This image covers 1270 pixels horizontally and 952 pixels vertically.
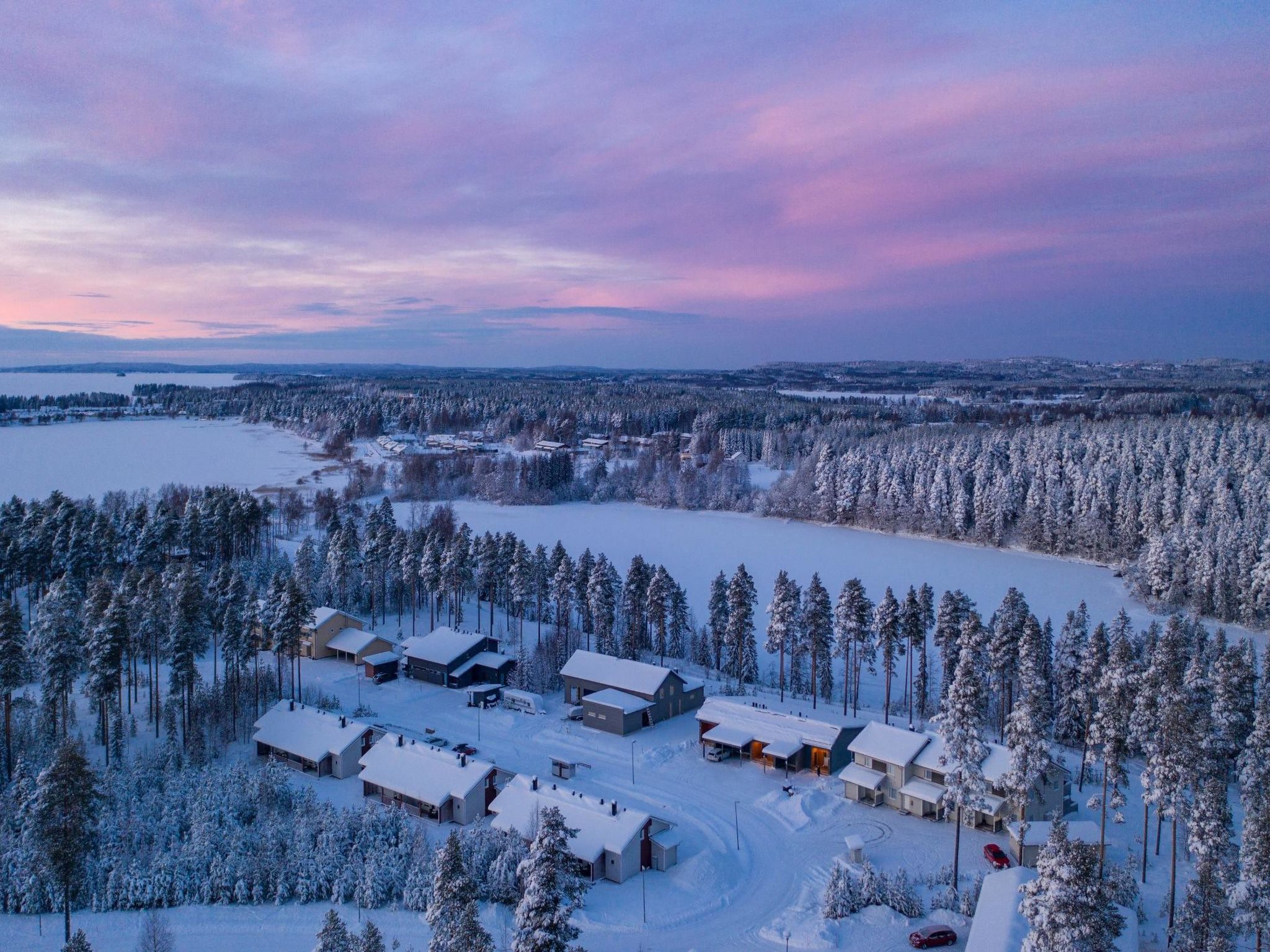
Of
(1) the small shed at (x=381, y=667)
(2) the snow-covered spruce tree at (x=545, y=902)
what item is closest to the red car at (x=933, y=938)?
(2) the snow-covered spruce tree at (x=545, y=902)

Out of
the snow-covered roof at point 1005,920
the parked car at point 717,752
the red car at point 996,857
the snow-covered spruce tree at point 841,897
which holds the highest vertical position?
the snow-covered roof at point 1005,920

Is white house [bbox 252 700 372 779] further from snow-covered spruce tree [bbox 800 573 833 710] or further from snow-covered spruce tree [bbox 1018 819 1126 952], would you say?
snow-covered spruce tree [bbox 1018 819 1126 952]

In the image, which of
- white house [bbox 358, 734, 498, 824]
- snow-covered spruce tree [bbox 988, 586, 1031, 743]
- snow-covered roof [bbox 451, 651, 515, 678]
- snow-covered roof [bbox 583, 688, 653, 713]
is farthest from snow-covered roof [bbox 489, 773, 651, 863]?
snow-covered spruce tree [bbox 988, 586, 1031, 743]

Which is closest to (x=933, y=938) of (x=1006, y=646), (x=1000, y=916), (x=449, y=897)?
(x=1000, y=916)

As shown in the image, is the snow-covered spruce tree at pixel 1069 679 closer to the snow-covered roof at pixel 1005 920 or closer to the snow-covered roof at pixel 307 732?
the snow-covered roof at pixel 1005 920

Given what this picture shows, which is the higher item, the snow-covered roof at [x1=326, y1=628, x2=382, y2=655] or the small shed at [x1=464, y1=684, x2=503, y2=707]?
the snow-covered roof at [x1=326, y1=628, x2=382, y2=655]

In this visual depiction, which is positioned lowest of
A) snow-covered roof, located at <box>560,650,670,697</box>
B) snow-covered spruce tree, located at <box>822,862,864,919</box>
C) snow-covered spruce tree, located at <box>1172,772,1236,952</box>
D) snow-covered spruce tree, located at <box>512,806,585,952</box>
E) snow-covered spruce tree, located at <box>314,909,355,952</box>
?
snow-covered spruce tree, located at <box>822,862,864,919</box>

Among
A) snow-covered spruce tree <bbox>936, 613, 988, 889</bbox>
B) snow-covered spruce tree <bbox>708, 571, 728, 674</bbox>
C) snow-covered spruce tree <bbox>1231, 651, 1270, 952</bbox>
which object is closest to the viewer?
snow-covered spruce tree <bbox>1231, 651, 1270, 952</bbox>

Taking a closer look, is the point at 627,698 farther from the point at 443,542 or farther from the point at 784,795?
the point at 443,542
